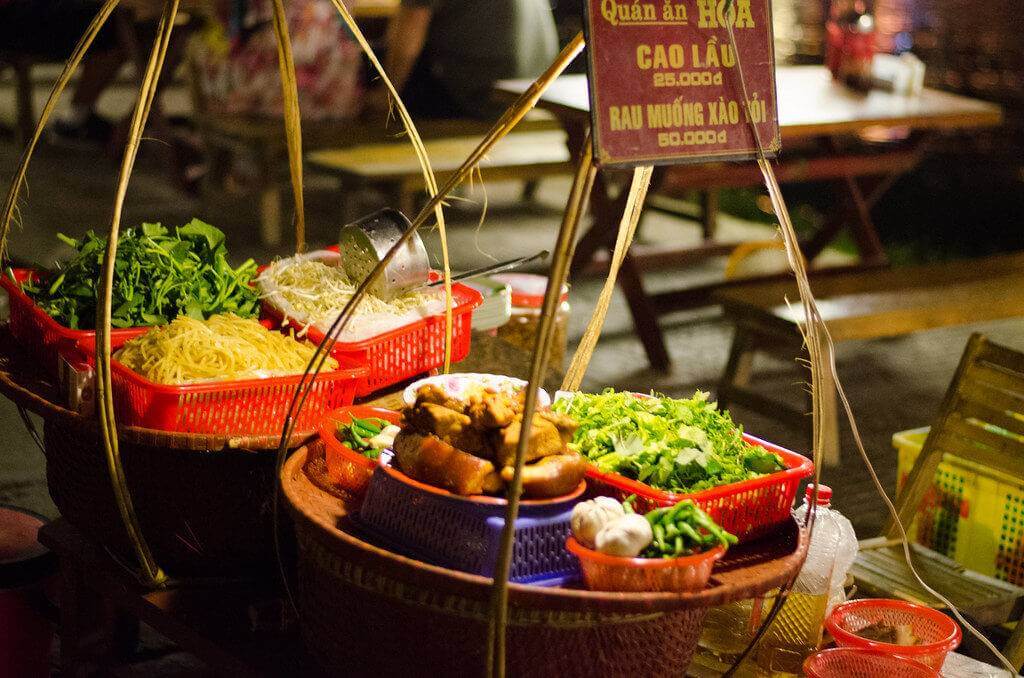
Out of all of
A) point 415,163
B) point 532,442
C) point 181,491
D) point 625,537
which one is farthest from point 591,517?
point 415,163

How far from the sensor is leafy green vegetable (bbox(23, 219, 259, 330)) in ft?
9.37

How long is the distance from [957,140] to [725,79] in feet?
34.7

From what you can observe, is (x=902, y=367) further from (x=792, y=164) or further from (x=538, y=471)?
(x=538, y=471)

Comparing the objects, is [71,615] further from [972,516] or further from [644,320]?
[644,320]

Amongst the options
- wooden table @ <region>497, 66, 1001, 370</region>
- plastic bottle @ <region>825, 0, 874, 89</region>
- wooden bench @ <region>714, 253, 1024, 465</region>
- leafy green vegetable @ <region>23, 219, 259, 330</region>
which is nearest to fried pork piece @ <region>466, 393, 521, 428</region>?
leafy green vegetable @ <region>23, 219, 259, 330</region>

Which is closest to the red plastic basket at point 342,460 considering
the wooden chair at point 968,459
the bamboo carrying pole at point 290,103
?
the bamboo carrying pole at point 290,103

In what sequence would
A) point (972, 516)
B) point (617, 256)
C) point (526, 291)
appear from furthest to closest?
1. point (526, 291)
2. point (972, 516)
3. point (617, 256)

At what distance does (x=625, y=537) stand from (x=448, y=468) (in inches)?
13.5

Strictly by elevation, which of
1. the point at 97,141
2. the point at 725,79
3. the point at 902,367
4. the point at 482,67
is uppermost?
the point at 725,79

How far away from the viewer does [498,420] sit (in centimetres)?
213

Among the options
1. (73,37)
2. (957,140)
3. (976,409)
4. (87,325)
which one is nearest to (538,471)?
(87,325)

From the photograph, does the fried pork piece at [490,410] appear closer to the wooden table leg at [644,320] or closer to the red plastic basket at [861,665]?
the red plastic basket at [861,665]

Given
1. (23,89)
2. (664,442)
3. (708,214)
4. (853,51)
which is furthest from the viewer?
(23,89)

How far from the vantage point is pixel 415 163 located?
738 centimetres
